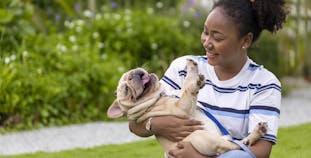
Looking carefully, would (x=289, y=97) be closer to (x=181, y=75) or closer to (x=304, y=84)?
(x=304, y=84)

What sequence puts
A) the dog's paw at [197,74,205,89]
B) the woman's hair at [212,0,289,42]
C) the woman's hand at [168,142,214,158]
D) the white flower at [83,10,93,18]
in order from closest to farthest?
the dog's paw at [197,74,205,89] → the woman's hand at [168,142,214,158] → the woman's hair at [212,0,289,42] → the white flower at [83,10,93,18]

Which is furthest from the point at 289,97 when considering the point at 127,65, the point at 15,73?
the point at 15,73

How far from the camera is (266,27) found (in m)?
4.18

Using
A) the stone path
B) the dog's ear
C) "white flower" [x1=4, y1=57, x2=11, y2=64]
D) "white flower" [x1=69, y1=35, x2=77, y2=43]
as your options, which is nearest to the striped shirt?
the dog's ear

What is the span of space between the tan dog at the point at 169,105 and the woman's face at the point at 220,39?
0.13 meters

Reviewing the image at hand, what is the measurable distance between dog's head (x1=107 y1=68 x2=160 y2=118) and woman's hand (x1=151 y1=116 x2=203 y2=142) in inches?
6.2

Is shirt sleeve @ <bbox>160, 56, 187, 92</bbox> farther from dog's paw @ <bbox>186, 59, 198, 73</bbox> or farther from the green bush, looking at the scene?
the green bush

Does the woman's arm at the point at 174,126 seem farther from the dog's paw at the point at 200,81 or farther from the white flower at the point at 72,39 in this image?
the white flower at the point at 72,39

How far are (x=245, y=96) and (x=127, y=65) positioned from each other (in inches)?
243

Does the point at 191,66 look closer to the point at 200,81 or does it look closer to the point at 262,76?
the point at 200,81

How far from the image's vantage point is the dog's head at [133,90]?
395cm

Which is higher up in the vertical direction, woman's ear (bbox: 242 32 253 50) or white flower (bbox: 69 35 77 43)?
woman's ear (bbox: 242 32 253 50)

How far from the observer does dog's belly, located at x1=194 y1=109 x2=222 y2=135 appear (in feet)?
13.3

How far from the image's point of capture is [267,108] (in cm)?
404
